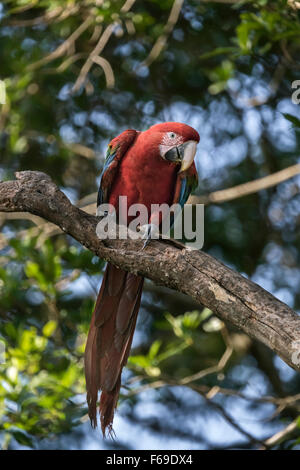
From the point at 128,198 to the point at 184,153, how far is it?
46 cm

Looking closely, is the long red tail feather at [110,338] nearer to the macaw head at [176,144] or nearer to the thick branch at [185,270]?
the thick branch at [185,270]

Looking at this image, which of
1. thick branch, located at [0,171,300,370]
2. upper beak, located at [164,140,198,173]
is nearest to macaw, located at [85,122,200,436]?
upper beak, located at [164,140,198,173]

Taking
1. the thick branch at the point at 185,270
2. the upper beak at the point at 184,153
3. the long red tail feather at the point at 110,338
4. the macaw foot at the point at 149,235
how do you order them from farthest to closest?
the upper beak at the point at 184,153, the long red tail feather at the point at 110,338, the macaw foot at the point at 149,235, the thick branch at the point at 185,270

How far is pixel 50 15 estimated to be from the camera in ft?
16.1

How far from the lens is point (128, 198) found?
378 centimetres

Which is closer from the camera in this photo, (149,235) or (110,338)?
(149,235)

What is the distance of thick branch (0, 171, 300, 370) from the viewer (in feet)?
8.27

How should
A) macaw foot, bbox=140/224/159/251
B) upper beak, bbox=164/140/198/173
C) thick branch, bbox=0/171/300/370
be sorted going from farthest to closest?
upper beak, bbox=164/140/198/173, macaw foot, bbox=140/224/159/251, thick branch, bbox=0/171/300/370

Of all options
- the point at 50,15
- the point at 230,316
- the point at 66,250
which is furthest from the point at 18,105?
the point at 230,316

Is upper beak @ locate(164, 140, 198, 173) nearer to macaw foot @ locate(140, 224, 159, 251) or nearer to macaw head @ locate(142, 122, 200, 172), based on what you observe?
macaw head @ locate(142, 122, 200, 172)

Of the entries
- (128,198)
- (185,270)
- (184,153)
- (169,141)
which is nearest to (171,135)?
(169,141)

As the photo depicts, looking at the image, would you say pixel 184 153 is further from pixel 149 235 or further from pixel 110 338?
pixel 110 338

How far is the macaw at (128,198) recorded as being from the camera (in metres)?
3.38

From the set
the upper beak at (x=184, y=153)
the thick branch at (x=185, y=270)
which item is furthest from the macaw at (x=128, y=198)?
the thick branch at (x=185, y=270)
